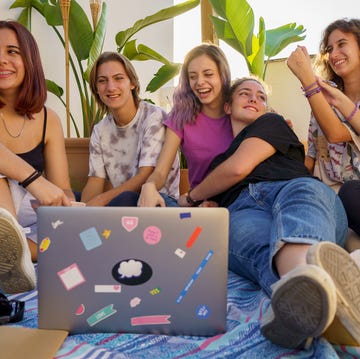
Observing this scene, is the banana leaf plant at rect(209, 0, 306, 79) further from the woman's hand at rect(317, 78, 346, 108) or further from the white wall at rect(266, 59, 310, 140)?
the woman's hand at rect(317, 78, 346, 108)

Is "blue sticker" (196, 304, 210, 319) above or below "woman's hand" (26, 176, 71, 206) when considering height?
below

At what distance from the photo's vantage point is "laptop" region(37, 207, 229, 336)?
0.79 meters

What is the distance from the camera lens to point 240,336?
87 centimetres

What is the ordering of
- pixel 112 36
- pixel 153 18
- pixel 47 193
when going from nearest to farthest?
pixel 47 193 → pixel 153 18 → pixel 112 36

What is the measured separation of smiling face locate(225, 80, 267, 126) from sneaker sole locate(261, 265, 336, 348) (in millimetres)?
890

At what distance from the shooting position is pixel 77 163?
221 centimetres

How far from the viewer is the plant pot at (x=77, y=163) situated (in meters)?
2.19

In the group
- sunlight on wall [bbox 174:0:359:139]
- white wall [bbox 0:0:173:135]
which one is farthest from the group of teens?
white wall [bbox 0:0:173:135]

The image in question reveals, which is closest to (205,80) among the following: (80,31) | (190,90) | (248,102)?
(190,90)

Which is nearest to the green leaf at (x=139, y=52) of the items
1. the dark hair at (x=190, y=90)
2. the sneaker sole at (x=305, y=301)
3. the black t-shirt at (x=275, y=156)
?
the dark hair at (x=190, y=90)

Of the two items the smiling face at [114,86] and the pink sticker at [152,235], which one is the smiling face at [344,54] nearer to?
the smiling face at [114,86]

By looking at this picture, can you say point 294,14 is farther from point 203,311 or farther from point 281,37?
point 203,311

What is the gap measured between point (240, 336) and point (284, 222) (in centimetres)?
25

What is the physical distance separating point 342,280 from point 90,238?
43 centimetres
